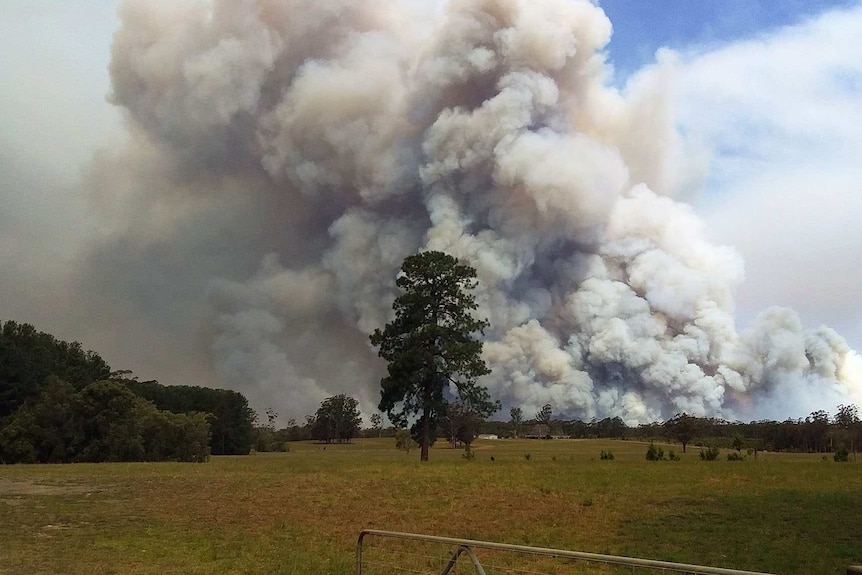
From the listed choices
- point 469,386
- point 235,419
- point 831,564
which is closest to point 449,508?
point 831,564

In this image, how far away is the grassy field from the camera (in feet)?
46.4

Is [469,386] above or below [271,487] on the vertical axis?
above

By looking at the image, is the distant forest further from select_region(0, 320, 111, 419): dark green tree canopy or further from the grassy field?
the grassy field

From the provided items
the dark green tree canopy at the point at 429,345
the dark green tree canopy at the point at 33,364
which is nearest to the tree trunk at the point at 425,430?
the dark green tree canopy at the point at 429,345

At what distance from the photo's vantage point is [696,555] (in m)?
14.6

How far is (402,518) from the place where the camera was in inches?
780

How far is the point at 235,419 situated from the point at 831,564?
108 m

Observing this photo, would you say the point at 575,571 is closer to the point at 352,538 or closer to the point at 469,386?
the point at 352,538

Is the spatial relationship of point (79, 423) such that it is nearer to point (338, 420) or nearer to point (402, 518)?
point (402, 518)

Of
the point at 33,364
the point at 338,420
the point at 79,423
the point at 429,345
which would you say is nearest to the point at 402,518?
the point at 429,345

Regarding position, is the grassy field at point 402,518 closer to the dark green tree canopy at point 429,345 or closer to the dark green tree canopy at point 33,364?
the dark green tree canopy at point 429,345

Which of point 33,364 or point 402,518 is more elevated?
point 33,364

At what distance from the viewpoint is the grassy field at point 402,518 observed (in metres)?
14.2

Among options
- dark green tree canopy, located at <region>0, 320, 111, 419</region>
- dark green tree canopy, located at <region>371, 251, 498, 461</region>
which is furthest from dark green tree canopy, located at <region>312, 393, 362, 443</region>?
dark green tree canopy, located at <region>371, 251, 498, 461</region>
